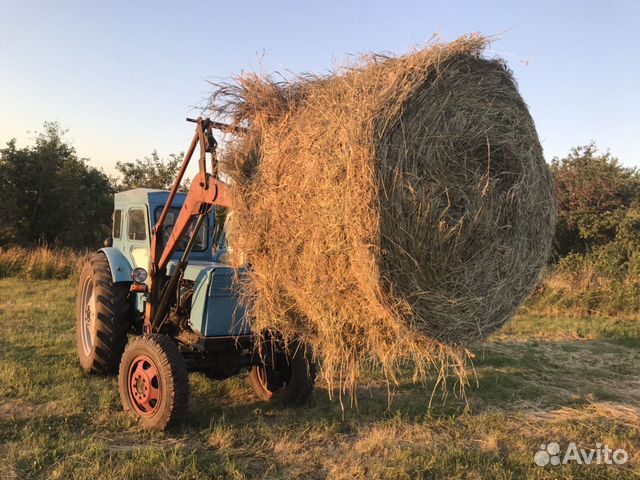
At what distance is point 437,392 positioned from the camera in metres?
5.47

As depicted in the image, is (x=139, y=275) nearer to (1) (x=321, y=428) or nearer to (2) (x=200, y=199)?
(2) (x=200, y=199)

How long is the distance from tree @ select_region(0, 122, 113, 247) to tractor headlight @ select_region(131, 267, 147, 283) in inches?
658

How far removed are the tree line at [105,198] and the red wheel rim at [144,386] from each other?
37.6 ft

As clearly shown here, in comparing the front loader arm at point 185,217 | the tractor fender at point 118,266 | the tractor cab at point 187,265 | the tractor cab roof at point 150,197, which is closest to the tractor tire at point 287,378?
the tractor cab at point 187,265

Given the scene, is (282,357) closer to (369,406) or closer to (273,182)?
(369,406)

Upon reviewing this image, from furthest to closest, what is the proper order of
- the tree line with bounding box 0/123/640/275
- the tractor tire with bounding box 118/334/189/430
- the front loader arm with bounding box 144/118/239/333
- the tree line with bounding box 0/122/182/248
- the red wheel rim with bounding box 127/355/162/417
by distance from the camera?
1. the tree line with bounding box 0/122/182/248
2. the tree line with bounding box 0/123/640/275
3. the red wheel rim with bounding box 127/355/162/417
4. the tractor tire with bounding box 118/334/189/430
5. the front loader arm with bounding box 144/118/239/333

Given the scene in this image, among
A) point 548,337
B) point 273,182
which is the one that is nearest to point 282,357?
point 273,182

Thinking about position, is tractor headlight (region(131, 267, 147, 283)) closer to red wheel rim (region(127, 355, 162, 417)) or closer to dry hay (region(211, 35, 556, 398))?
red wheel rim (region(127, 355, 162, 417))

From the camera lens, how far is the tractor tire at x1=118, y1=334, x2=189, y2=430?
399 cm

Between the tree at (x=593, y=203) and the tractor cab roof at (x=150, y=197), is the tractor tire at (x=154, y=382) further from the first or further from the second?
the tree at (x=593, y=203)

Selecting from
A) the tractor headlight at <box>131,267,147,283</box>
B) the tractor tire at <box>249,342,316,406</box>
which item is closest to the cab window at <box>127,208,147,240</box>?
the tractor headlight at <box>131,267,147,283</box>

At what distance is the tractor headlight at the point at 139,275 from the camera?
4.91 metres

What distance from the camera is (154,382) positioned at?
427cm

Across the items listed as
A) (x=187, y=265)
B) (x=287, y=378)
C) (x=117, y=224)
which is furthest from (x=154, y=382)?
(x=117, y=224)
